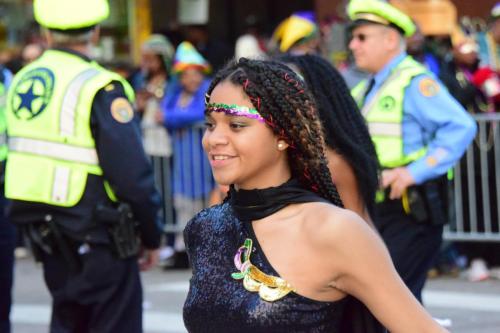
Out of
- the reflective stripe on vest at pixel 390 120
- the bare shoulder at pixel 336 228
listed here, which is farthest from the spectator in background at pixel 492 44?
the bare shoulder at pixel 336 228

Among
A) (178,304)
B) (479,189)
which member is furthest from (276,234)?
(479,189)

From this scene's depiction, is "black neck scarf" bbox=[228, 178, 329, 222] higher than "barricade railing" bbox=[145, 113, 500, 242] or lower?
higher

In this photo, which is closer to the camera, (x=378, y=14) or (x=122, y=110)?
(x=122, y=110)

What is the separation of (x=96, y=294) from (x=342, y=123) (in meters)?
1.33

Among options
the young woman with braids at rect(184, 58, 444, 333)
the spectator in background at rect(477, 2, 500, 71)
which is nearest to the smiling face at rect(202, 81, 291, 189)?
the young woman with braids at rect(184, 58, 444, 333)

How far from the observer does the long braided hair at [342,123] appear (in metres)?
4.73

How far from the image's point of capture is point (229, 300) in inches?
120

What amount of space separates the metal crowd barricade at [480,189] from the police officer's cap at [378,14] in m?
3.98

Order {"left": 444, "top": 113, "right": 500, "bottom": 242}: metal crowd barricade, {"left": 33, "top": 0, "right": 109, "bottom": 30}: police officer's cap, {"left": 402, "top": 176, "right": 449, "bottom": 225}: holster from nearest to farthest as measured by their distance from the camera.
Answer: {"left": 33, "top": 0, "right": 109, "bottom": 30}: police officer's cap, {"left": 402, "top": 176, "right": 449, "bottom": 225}: holster, {"left": 444, "top": 113, "right": 500, "bottom": 242}: metal crowd barricade

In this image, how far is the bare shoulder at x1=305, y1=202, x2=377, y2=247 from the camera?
2943 mm

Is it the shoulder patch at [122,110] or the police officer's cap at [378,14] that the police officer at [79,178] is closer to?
the shoulder patch at [122,110]

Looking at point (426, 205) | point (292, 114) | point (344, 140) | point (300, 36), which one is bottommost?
point (426, 205)

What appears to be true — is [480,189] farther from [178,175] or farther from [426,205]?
[426,205]

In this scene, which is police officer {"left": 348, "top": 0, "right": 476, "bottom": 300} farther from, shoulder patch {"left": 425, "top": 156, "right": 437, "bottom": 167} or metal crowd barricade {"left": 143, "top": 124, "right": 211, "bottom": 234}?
metal crowd barricade {"left": 143, "top": 124, "right": 211, "bottom": 234}
